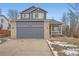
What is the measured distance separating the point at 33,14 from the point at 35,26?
312 millimetres

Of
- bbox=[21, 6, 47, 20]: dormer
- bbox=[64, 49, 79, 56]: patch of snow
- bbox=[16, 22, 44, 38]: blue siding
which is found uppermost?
bbox=[21, 6, 47, 20]: dormer

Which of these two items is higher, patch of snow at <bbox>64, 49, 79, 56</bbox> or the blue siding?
the blue siding

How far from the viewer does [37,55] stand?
8070 mm

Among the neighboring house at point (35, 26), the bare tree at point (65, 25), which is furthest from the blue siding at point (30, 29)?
the bare tree at point (65, 25)

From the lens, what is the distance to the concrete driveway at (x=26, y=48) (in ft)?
26.6

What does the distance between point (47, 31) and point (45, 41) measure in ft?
0.85

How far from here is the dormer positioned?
26.6 feet

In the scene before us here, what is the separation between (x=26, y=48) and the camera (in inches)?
322

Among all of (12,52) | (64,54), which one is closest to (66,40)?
(64,54)

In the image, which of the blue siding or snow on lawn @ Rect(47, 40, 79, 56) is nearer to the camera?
snow on lawn @ Rect(47, 40, 79, 56)

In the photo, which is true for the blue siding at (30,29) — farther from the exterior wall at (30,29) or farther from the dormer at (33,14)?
the dormer at (33,14)

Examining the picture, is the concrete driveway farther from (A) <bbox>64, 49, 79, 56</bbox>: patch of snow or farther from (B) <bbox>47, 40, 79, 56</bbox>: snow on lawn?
(A) <bbox>64, 49, 79, 56</bbox>: patch of snow

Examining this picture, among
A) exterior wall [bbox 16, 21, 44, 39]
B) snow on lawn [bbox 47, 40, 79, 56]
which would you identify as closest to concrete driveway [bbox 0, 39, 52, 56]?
exterior wall [bbox 16, 21, 44, 39]

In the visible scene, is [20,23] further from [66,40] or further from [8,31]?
[66,40]
